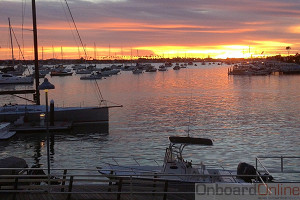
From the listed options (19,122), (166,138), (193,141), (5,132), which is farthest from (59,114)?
(193,141)

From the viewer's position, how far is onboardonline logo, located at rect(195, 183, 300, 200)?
1320 centimetres

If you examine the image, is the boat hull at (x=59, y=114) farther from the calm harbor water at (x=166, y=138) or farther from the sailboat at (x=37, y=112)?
the calm harbor water at (x=166, y=138)

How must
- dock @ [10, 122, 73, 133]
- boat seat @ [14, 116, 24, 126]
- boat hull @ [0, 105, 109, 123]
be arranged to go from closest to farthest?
dock @ [10, 122, 73, 133] < boat seat @ [14, 116, 24, 126] < boat hull @ [0, 105, 109, 123]

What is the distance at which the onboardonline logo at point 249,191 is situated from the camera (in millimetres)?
13195

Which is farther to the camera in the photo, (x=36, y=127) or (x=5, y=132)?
(x=36, y=127)

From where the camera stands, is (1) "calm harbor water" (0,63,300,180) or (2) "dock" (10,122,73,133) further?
(2) "dock" (10,122,73,133)

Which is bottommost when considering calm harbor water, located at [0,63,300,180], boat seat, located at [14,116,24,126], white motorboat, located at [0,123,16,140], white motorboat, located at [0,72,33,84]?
calm harbor water, located at [0,63,300,180]

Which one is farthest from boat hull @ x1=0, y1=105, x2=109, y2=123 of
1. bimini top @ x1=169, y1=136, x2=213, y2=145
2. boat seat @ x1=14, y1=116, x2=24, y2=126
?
bimini top @ x1=169, y1=136, x2=213, y2=145

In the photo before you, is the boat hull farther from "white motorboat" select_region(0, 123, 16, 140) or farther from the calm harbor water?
"white motorboat" select_region(0, 123, 16, 140)

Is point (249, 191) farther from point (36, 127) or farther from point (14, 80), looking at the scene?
point (14, 80)

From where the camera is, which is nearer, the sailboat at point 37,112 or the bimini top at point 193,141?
the bimini top at point 193,141

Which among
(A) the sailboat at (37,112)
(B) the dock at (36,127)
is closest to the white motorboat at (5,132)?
(B) the dock at (36,127)

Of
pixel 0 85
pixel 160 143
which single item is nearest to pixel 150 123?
pixel 160 143

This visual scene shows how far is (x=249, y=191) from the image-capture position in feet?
43.4
